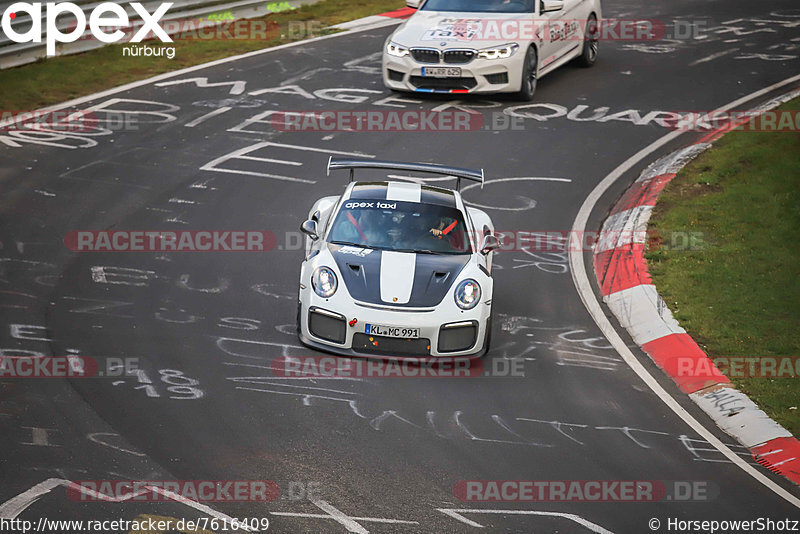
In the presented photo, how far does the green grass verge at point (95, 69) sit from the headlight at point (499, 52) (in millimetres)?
5871

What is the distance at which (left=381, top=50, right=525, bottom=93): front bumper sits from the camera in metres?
17.0

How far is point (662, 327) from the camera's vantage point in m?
10.8

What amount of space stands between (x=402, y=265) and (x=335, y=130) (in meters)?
7.05

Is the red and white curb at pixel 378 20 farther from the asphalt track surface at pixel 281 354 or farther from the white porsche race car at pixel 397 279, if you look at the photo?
the white porsche race car at pixel 397 279

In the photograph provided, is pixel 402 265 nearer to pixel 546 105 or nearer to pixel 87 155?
pixel 87 155

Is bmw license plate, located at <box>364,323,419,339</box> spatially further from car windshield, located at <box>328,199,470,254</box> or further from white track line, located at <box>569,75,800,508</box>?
white track line, located at <box>569,75,800,508</box>
